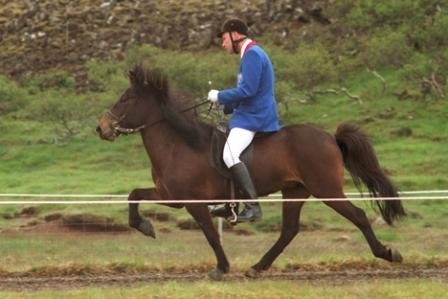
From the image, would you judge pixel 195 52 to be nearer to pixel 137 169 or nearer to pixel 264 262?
pixel 137 169

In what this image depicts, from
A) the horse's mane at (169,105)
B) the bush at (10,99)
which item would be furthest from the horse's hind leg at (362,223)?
the bush at (10,99)

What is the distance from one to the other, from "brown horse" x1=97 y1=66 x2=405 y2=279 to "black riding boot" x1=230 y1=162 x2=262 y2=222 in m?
0.21

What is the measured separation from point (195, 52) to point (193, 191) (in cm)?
2839

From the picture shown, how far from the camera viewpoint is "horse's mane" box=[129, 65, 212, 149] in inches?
→ 440

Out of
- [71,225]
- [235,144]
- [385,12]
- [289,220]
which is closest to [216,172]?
[235,144]

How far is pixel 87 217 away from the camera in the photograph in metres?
20.5

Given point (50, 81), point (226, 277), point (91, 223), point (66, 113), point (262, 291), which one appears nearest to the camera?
point (262, 291)

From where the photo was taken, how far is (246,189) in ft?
35.4

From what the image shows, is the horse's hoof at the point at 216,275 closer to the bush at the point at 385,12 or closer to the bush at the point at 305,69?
the bush at the point at 385,12

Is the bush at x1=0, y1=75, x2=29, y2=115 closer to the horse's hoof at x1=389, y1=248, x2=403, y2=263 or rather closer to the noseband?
the noseband

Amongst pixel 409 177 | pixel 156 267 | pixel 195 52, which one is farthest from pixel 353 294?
pixel 195 52

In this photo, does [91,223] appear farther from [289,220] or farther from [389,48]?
[389,48]

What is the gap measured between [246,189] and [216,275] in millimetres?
992

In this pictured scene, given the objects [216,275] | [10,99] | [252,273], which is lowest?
[10,99]
